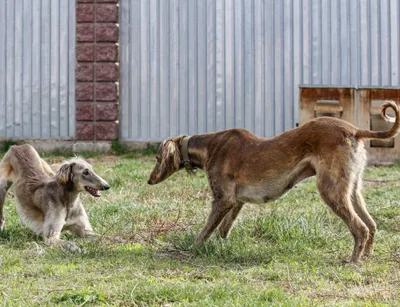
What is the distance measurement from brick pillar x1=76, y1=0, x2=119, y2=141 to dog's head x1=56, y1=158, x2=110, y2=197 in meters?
7.44

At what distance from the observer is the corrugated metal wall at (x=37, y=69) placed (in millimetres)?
15578

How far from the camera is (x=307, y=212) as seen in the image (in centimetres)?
862

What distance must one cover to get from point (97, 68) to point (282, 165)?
8.89 metres

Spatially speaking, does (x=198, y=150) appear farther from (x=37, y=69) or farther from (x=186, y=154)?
(x=37, y=69)

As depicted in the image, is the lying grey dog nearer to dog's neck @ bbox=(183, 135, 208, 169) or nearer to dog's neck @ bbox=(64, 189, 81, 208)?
dog's neck @ bbox=(64, 189, 81, 208)

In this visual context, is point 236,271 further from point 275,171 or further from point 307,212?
point 307,212

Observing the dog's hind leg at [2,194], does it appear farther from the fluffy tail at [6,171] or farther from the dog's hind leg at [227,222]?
the dog's hind leg at [227,222]

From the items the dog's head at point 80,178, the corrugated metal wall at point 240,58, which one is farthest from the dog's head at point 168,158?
the corrugated metal wall at point 240,58

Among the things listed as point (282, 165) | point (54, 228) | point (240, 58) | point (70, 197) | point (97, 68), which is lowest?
point (54, 228)

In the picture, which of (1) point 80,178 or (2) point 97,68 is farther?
(2) point 97,68

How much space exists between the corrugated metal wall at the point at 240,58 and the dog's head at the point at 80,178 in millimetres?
7480

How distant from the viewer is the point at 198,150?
7613 mm

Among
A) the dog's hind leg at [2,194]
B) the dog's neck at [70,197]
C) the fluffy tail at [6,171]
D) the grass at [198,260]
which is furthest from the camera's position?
the fluffy tail at [6,171]

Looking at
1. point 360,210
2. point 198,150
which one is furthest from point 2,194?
point 360,210
